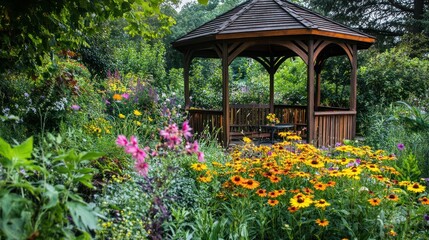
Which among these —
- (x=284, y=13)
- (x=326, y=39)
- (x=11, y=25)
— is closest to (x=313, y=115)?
(x=326, y=39)

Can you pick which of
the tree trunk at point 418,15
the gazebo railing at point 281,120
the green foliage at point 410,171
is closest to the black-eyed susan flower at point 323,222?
the green foliage at point 410,171

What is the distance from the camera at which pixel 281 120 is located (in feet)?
31.3

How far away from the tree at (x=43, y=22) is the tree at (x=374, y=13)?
16624 millimetres

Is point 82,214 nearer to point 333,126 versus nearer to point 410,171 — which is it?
point 410,171

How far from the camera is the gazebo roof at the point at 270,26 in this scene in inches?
264

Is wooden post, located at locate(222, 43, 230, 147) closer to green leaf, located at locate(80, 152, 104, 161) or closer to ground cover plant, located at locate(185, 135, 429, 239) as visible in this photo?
ground cover plant, located at locate(185, 135, 429, 239)

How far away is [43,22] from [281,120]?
7.36 m

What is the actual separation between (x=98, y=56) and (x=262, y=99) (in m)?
5.83

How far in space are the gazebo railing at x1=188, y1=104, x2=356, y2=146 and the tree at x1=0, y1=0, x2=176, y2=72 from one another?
3.57 m

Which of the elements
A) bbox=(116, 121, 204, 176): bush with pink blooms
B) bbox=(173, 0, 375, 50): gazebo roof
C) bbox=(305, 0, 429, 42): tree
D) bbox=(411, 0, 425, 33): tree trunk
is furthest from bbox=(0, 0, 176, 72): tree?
bbox=(305, 0, 429, 42): tree

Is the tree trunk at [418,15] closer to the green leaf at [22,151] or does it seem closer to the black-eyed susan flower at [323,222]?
the black-eyed susan flower at [323,222]

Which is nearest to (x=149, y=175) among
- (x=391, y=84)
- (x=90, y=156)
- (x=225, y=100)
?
(x=90, y=156)

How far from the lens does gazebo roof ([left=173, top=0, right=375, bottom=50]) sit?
6.70 m

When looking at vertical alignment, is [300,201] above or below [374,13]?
below
